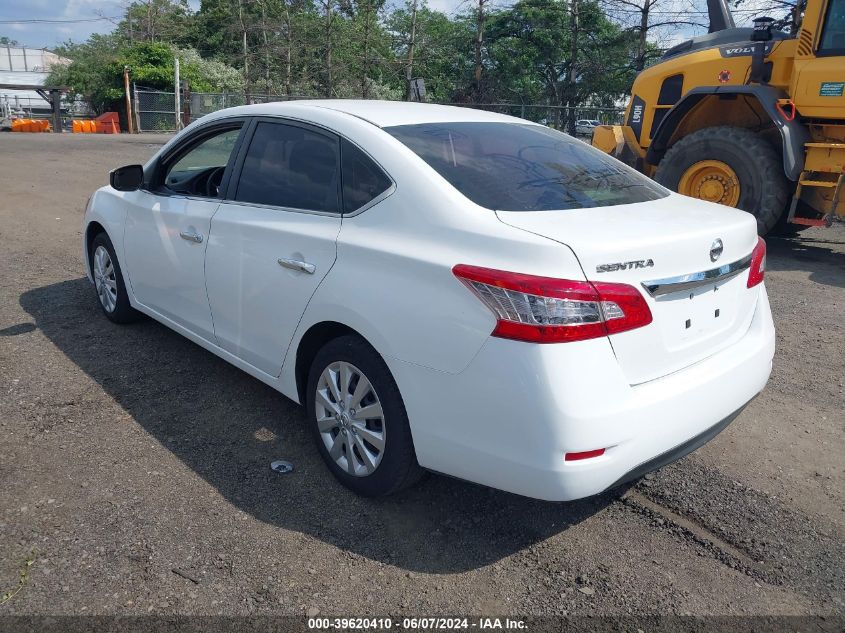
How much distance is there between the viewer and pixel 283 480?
3.22m

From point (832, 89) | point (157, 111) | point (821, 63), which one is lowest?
point (157, 111)

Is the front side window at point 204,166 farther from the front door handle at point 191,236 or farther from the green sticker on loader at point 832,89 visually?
the green sticker on loader at point 832,89

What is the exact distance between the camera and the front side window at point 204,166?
3976 millimetres

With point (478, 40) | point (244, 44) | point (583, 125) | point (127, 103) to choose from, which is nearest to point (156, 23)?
point (244, 44)

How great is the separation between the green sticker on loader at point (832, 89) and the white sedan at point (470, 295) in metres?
5.08

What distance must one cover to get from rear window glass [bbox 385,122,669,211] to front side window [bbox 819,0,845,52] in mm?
5311

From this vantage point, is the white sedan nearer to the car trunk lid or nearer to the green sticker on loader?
the car trunk lid

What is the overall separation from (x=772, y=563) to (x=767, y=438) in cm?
117

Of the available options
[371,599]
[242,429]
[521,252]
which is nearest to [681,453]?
[521,252]

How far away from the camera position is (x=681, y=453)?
8.88ft

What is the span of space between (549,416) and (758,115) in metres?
7.41

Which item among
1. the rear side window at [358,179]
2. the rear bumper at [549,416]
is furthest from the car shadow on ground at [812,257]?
the rear side window at [358,179]

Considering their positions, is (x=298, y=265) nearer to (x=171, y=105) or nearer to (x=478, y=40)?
(x=171, y=105)

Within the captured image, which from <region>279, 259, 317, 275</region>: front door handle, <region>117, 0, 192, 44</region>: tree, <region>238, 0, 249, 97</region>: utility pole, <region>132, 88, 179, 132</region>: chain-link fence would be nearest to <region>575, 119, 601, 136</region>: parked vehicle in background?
<region>132, 88, 179, 132</region>: chain-link fence
